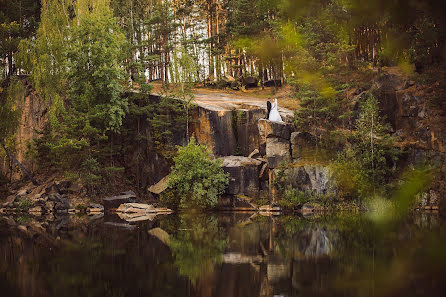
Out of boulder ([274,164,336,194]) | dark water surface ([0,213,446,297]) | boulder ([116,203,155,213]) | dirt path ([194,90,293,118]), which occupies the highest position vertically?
dirt path ([194,90,293,118])

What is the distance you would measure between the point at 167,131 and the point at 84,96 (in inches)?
269

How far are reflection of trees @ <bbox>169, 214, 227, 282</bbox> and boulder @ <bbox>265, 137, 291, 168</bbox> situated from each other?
1358cm

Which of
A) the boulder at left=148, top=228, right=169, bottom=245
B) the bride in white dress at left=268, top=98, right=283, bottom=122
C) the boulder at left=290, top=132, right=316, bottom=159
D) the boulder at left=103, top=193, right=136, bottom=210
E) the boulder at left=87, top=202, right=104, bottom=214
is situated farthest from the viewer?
the bride in white dress at left=268, top=98, right=283, bottom=122

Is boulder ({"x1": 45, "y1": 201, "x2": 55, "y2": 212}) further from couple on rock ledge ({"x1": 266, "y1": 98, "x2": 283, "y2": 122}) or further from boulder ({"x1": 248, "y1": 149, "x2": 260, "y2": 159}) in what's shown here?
couple on rock ledge ({"x1": 266, "y1": 98, "x2": 283, "y2": 122})

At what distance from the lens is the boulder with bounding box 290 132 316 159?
102ft

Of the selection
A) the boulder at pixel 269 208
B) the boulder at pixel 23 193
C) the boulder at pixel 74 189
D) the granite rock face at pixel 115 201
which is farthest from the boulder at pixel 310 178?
the boulder at pixel 23 193

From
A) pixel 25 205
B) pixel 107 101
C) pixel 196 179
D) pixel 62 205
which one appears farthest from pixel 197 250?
pixel 107 101

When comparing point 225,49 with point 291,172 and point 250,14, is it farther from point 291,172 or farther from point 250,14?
point 291,172

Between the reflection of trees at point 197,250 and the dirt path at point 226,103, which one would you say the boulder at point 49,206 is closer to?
the dirt path at point 226,103

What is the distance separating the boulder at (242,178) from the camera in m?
30.5

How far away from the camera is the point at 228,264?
1016 centimetres

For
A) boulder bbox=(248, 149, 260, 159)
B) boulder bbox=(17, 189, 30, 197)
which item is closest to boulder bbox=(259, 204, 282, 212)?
boulder bbox=(248, 149, 260, 159)

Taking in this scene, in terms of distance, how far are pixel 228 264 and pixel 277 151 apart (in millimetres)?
21435

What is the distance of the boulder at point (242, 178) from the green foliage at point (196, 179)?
64cm
